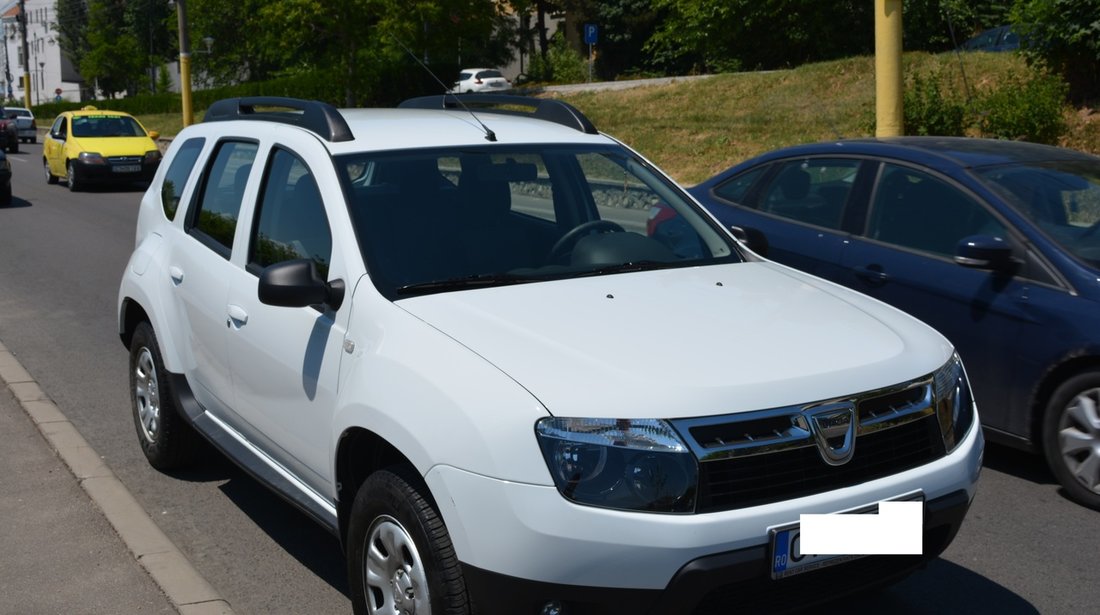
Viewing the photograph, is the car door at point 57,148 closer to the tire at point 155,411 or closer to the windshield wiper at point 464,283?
the tire at point 155,411

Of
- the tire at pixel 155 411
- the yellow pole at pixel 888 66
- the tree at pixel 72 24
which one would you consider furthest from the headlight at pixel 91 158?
the tree at pixel 72 24

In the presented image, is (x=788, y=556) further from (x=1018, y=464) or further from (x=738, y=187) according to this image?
(x=738, y=187)

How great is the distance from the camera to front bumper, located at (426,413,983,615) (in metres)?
3.13

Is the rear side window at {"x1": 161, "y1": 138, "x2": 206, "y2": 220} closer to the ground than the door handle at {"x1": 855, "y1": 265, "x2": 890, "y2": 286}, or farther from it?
farther from it

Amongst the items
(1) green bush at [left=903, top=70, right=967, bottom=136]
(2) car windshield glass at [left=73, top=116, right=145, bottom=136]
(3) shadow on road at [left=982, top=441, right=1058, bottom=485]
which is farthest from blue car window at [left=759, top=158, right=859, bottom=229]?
(2) car windshield glass at [left=73, top=116, right=145, bottom=136]

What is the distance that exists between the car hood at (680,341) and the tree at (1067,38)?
1712 centimetres

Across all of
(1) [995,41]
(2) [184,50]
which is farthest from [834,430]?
(2) [184,50]

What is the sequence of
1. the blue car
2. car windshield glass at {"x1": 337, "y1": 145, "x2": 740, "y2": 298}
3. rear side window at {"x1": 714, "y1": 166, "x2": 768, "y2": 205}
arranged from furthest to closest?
rear side window at {"x1": 714, "y1": 166, "x2": 768, "y2": 205}
the blue car
car windshield glass at {"x1": 337, "y1": 145, "x2": 740, "y2": 298}

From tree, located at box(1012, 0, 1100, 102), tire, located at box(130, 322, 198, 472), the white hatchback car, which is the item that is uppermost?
the white hatchback car

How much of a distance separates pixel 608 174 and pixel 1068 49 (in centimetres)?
1751

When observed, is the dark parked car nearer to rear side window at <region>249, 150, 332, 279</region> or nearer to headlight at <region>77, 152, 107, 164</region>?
headlight at <region>77, 152, 107, 164</region>

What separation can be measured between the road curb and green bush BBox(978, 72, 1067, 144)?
627 inches

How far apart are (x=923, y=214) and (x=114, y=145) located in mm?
20972

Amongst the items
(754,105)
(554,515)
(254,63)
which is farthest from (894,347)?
(254,63)
